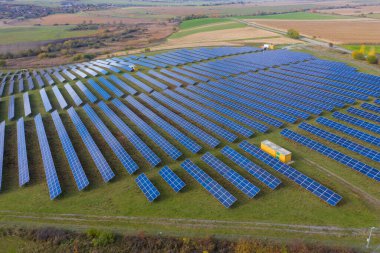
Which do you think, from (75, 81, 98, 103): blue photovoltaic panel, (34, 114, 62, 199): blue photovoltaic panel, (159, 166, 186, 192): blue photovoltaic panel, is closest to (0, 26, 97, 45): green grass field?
(75, 81, 98, 103): blue photovoltaic panel

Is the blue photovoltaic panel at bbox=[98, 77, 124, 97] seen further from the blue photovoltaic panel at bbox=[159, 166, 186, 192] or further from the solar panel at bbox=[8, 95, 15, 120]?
the blue photovoltaic panel at bbox=[159, 166, 186, 192]

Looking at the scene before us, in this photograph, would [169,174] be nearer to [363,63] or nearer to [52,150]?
[52,150]

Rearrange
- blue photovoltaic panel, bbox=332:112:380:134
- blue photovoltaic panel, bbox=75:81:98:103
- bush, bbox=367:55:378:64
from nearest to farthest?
blue photovoltaic panel, bbox=332:112:380:134, blue photovoltaic panel, bbox=75:81:98:103, bush, bbox=367:55:378:64

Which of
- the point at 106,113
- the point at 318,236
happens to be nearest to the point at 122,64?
the point at 106,113

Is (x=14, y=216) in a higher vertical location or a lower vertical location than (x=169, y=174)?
lower

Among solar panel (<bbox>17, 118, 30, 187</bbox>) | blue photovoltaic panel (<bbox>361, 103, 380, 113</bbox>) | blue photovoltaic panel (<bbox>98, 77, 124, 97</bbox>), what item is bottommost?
solar panel (<bbox>17, 118, 30, 187</bbox>)

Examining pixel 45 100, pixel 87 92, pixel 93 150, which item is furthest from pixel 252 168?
pixel 45 100

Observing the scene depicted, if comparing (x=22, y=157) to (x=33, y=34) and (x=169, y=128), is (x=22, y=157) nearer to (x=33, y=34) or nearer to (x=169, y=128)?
(x=169, y=128)
